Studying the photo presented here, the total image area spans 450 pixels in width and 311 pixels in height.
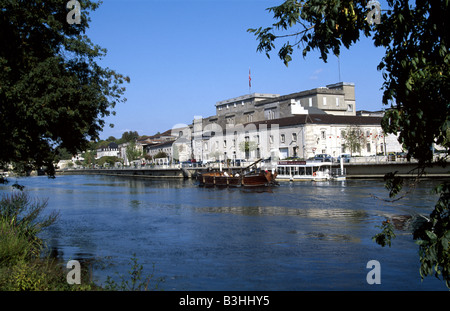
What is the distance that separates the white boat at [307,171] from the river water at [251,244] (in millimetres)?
29609

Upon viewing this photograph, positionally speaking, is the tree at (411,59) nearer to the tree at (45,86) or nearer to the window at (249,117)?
the tree at (45,86)

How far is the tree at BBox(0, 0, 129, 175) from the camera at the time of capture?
1536cm

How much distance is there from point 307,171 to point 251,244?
5121cm

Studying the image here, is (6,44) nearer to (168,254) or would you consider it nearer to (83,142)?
(83,142)

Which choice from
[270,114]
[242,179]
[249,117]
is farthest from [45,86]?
[249,117]

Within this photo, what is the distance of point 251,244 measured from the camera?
22250 mm

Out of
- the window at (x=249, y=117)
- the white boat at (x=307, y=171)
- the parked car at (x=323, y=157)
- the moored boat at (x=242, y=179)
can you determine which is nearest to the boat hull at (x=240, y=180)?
the moored boat at (x=242, y=179)

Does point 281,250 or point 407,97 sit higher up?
point 407,97

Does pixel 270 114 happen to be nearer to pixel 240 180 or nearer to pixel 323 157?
pixel 323 157

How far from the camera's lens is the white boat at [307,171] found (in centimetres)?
6931

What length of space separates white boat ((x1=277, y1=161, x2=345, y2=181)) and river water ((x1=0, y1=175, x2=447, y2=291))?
29609mm

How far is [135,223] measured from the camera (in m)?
30.8

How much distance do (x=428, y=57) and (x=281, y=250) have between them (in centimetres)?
1531
